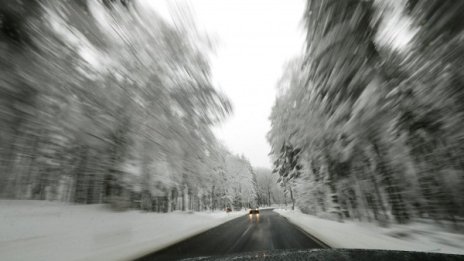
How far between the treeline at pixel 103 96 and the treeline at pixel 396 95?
152 inches

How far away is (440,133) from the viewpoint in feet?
22.5

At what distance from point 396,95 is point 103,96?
765 centimetres

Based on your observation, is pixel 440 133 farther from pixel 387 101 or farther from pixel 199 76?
pixel 199 76

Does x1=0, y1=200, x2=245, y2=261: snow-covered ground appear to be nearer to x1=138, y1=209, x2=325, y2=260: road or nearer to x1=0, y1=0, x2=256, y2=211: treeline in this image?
x1=138, y1=209, x2=325, y2=260: road

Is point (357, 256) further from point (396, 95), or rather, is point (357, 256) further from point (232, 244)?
point (232, 244)

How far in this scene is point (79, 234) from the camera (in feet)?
27.9

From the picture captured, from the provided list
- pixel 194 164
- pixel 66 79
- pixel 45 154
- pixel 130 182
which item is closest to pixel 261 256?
pixel 66 79

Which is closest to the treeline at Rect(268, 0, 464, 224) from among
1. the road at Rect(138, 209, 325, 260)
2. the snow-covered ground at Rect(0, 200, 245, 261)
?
the road at Rect(138, 209, 325, 260)

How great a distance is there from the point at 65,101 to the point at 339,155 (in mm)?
10038

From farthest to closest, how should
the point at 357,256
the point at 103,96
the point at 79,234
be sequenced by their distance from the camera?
the point at 79,234 < the point at 103,96 < the point at 357,256

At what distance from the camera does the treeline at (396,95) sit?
5.01 metres

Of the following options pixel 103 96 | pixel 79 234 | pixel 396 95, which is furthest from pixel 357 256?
pixel 79 234

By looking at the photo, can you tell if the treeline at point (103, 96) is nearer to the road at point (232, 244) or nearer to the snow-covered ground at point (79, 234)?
the snow-covered ground at point (79, 234)

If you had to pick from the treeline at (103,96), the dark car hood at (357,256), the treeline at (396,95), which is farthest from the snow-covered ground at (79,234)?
the treeline at (396,95)
